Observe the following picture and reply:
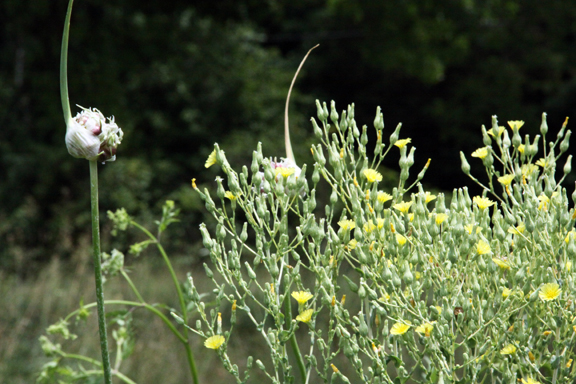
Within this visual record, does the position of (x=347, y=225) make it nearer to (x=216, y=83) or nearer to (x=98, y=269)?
(x=98, y=269)

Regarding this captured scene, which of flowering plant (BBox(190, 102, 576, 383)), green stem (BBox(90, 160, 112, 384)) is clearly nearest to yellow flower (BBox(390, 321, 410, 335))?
flowering plant (BBox(190, 102, 576, 383))

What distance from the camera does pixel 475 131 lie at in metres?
9.09

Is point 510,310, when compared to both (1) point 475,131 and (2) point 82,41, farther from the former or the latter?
(1) point 475,131

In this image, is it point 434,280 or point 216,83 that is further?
point 216,83

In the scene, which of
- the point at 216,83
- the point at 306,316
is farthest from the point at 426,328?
the point at 216,83

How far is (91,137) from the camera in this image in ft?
2.50

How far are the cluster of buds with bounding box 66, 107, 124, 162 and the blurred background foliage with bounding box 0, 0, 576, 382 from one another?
15.5 ft

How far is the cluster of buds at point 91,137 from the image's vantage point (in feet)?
2.48

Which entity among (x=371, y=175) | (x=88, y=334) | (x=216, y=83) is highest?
(x=216, y=83)

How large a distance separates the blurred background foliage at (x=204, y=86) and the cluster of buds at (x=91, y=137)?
15.5 feet

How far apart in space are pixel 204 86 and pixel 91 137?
25.2 feet

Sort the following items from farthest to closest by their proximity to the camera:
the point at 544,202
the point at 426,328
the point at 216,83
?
the point at 216,83 → the point at 544,202 → the point at 426,328

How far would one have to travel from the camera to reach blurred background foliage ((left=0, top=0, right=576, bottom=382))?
682 cm

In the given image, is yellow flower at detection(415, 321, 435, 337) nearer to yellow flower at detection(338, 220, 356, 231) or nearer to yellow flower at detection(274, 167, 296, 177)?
yellow flower at detection(338, 220, 356, 231)
